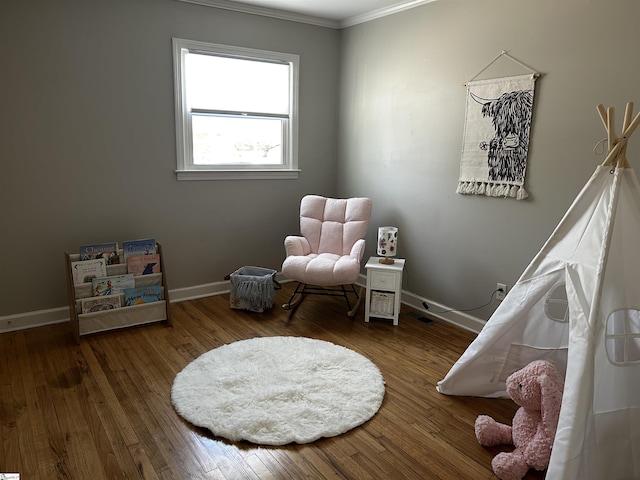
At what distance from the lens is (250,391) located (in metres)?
2.51

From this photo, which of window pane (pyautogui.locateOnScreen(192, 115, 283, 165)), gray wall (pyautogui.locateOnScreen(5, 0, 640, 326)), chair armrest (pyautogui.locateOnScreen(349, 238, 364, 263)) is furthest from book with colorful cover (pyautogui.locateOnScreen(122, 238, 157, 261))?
chair armrest (pyautogui.locateOnScreen(349, 238, 364, 263))

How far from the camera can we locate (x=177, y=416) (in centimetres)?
231

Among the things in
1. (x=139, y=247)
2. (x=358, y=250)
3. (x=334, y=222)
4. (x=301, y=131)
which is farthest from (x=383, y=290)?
(x=139, y=247)

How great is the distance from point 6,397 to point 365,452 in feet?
6.27

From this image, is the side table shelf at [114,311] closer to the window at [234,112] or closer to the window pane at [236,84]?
the window at [234,112]

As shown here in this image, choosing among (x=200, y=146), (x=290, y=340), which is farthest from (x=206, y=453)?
(x=200, y=146)

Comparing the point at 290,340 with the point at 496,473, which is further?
the point at 290,340

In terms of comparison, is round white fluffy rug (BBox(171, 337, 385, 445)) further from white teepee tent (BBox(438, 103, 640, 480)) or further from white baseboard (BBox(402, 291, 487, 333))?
white baseboard (BBox(402, 291, 487, 333))

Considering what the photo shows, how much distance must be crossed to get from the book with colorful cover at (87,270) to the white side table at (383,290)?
6.39ft

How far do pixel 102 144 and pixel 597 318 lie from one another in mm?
3333

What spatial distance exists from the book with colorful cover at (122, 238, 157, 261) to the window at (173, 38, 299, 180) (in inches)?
25.5

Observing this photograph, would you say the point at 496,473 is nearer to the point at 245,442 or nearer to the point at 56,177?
the point at 245,442

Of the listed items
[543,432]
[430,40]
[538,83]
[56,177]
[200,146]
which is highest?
[430,40]

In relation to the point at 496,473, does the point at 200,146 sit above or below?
above
